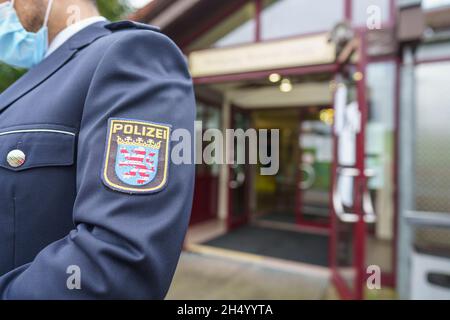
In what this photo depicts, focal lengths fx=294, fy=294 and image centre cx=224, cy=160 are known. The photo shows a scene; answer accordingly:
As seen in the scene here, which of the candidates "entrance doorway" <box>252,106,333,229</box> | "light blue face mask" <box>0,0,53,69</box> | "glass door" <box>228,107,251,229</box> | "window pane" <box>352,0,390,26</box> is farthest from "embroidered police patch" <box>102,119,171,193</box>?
"entrance doorway" <box>252,106,333,229</box>

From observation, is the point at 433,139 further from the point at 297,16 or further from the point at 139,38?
the point at 139,38

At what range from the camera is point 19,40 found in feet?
3.00

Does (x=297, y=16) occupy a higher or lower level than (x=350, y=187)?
higher

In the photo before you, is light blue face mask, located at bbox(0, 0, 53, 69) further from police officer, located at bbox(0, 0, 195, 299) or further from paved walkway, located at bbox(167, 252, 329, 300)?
paved walkway, located at bbox(167, 252, 329, 300)

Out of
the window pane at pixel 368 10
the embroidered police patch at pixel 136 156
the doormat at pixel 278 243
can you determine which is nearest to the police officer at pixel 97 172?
the embroidered police patch at pixel 136 156

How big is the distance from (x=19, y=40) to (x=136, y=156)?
64 centimetres

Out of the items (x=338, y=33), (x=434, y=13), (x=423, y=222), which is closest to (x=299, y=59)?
(x=338, y=33)

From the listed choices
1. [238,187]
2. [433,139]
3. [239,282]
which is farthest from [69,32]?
[238,187]

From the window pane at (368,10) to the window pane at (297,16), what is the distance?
15 cm

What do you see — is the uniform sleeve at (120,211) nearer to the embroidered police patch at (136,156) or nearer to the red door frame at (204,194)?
the embroidered police patch at (136,156)

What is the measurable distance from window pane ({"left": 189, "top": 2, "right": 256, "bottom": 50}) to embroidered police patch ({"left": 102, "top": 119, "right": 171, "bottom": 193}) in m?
3.64

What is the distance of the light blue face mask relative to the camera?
876mm

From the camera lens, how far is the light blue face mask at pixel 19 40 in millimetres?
876
